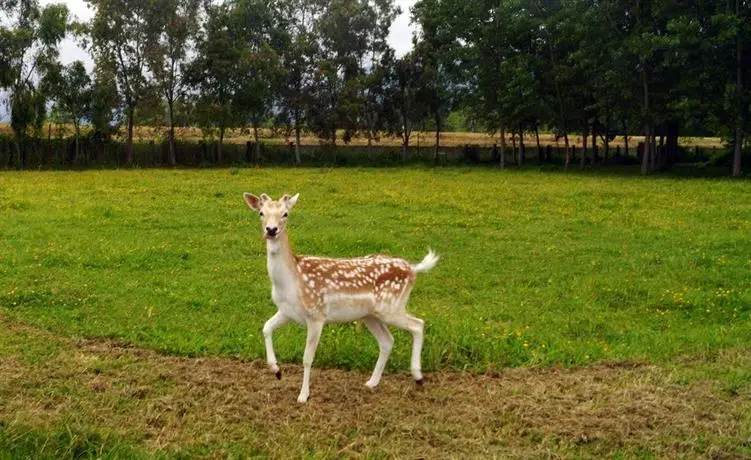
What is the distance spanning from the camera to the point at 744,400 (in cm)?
710

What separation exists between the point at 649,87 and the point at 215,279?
33.0m

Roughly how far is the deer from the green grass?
102 centimetres

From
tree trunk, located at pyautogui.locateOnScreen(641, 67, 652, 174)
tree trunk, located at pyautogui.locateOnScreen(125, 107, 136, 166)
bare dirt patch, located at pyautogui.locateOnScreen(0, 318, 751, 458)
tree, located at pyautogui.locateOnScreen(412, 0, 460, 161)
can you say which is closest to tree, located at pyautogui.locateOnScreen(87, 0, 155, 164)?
tree trunk, located at pyautogui.locateOnScreen(125, 107, 136, 166)

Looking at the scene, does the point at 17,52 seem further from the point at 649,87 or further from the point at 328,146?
the point at 649,87

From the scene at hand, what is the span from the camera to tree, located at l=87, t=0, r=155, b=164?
45094 millimetres

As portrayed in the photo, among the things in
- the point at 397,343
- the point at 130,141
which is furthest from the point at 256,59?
the point at 397,343

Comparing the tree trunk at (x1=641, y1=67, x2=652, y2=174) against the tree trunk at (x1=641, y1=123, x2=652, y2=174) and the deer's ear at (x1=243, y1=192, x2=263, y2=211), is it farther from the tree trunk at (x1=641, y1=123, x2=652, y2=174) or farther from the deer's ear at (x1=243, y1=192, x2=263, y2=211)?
the deer's ear at (x1=243, y1=192, x2=263, y2=211)

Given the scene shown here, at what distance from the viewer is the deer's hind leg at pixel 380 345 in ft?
24.2

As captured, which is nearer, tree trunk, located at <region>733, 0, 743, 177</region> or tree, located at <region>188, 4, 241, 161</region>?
tree trunk, located at <region>733, 0, 743, 177</region>

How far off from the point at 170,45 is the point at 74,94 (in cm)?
635

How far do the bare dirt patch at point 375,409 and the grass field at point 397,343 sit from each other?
0.08ft

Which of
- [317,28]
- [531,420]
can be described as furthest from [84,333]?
[317,28]

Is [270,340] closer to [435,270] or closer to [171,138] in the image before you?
[435,270]

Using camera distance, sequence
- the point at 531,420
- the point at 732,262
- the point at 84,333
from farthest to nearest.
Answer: the point at 732,262 < the point at 84,333 < the point at 531,420
